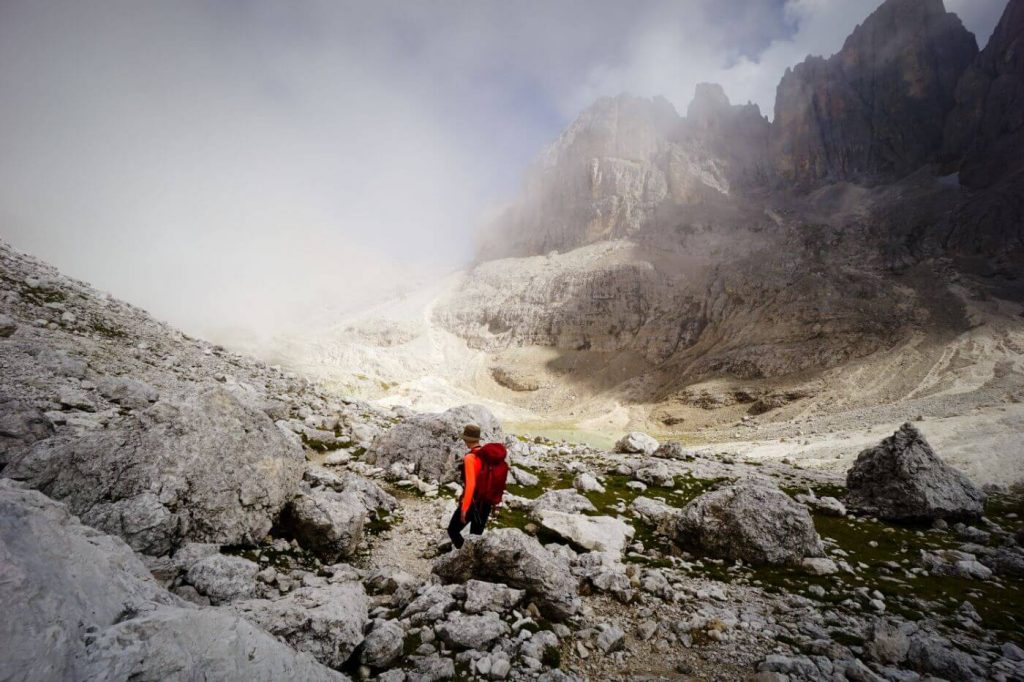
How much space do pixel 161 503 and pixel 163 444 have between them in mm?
945

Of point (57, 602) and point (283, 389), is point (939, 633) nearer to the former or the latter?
point (57, 602)

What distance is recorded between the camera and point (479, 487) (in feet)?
25.1

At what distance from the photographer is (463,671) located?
4.52 m

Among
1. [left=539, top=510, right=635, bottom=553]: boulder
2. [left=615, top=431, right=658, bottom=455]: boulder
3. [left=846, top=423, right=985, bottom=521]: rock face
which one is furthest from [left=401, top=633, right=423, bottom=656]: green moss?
[left=615, top=431, right=658, bottom=455]: boulder

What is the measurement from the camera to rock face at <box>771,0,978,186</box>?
117 metres

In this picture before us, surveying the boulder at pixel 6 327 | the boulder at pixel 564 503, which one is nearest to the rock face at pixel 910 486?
the boulder at pixel 564 503

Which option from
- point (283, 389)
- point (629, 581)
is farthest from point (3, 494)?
point (283, 389)

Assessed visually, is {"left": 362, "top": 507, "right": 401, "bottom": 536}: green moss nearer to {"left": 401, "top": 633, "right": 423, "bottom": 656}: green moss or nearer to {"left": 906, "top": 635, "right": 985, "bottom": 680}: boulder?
{"left": 401, "top": 633, "right": 423, "bottom": 656}: green moss

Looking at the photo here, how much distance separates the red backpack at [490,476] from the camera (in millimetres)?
7645

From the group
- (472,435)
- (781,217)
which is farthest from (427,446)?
(781,217)

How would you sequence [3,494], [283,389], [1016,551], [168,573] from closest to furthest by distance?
[3,494]
[168,573]
[1016,551]
[283,389]

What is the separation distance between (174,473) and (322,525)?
7.01 ft

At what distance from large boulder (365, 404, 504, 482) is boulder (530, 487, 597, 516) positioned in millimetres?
2638

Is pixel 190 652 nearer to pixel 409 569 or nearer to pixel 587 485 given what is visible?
pixel 409 569
